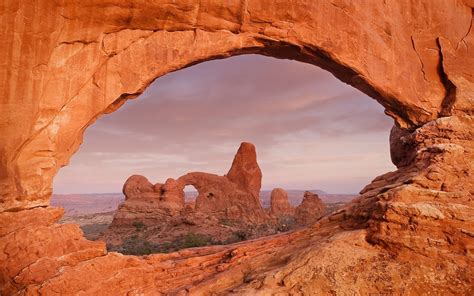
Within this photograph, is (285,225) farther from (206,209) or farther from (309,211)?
(206,209)

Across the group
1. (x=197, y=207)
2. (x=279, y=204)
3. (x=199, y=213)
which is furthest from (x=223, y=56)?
(x=279, y=204)

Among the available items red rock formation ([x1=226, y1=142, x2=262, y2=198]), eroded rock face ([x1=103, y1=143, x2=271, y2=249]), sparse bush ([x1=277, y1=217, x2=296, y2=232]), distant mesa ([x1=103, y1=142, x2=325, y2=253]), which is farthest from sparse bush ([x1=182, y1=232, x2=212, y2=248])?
red rock formation ([x1=226, y1=142, x2=262, y2=198])

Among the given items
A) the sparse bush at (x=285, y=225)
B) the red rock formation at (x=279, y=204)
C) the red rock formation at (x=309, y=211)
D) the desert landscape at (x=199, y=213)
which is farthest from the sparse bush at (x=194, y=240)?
the red rock formation at (x=279, y=204)

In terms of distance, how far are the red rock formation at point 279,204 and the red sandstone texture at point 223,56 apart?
45208mm

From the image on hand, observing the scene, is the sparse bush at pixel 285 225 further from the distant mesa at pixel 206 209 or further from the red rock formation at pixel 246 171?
the red rock formation at pixel 246 171

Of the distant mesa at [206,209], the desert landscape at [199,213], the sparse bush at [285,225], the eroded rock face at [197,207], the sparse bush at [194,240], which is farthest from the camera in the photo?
the sparse bush at [285,225]

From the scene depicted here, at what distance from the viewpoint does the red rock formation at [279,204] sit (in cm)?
5530

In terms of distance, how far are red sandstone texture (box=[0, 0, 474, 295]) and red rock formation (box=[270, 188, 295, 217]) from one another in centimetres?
4521

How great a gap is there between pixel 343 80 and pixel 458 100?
349cm

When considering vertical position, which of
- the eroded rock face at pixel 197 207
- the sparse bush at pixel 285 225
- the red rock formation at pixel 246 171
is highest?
the red rock formation at pixel 246 171

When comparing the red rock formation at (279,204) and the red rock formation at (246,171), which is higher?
the red rock formation at (246,171)

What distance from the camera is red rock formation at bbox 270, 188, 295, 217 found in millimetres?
55303

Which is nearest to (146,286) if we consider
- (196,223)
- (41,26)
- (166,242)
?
(41,26)

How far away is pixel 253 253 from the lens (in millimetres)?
8719
